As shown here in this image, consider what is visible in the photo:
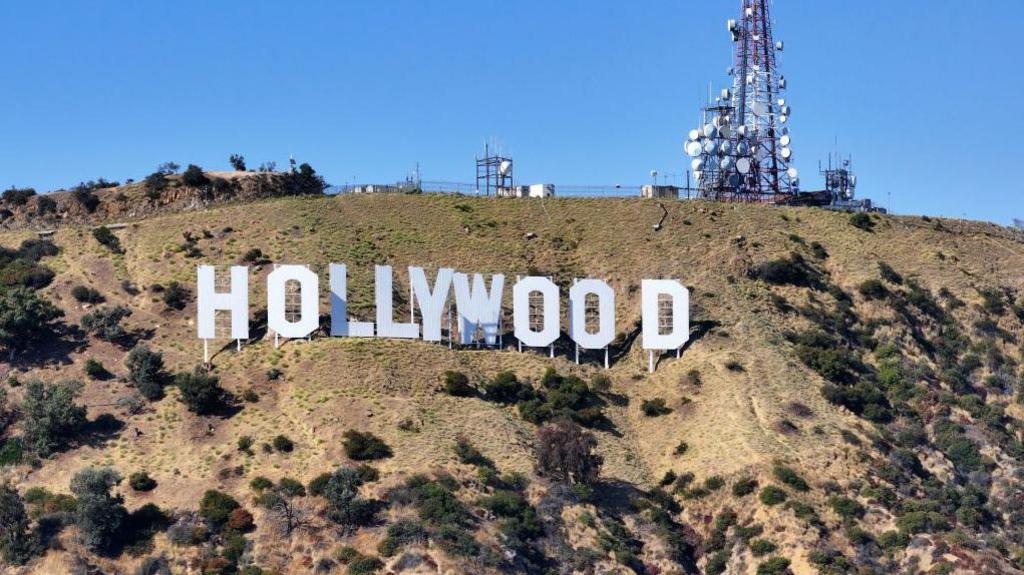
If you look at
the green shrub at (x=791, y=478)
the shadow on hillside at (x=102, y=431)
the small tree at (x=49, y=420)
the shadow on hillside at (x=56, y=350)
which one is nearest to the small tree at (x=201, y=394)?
the shadow on hillside at (x=102, y=431)

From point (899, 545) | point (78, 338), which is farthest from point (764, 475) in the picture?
point (78, 338)

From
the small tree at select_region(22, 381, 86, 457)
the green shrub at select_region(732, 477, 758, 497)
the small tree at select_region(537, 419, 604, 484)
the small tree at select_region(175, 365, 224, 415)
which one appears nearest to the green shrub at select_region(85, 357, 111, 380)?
the small tree at select_region(22, 381, 86, 457)

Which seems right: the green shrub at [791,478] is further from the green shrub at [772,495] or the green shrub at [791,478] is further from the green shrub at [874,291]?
the green shrub at [874,291]

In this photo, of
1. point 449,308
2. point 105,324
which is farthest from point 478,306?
point 105,324

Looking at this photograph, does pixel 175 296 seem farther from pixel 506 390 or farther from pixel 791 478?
pixel 791 478

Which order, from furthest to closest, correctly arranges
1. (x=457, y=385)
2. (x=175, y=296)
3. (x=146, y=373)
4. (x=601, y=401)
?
1. (x=175, y=296)
2. (x=601, y=401)
3. (x=457, y=385)
4. (x=146, y=373)

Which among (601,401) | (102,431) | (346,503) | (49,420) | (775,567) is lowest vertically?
(775,567)
